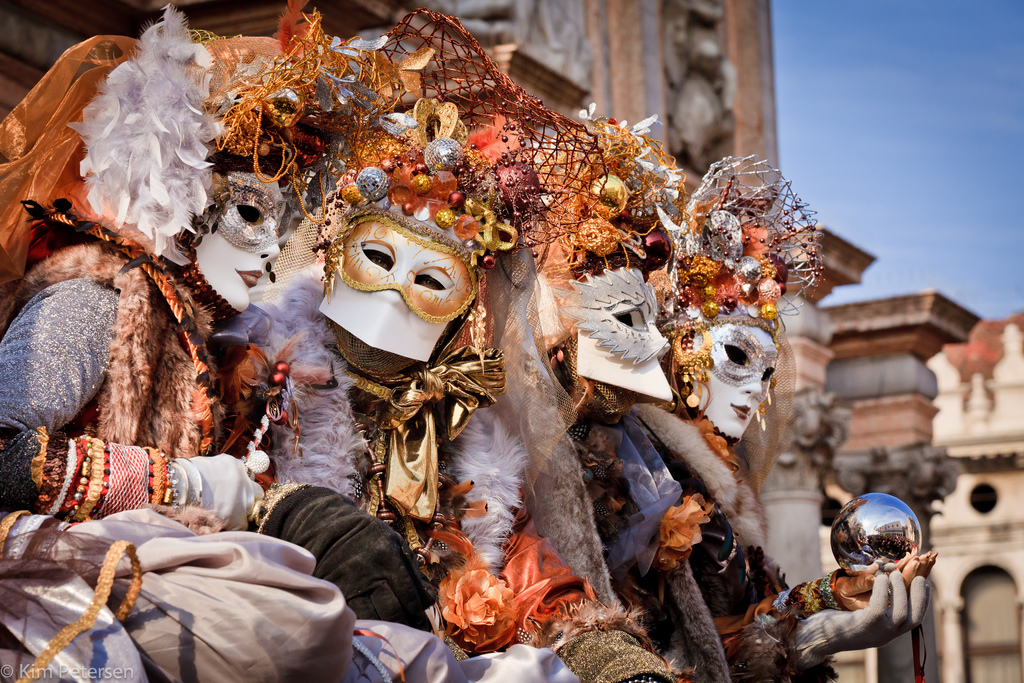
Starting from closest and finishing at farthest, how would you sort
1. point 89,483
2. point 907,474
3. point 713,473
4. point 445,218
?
point 89,483, point 445,218, point 713,473, point 907,474

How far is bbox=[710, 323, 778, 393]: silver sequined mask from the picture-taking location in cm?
400

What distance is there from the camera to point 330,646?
1862mm

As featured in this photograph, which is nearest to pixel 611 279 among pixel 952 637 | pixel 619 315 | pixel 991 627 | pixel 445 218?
pixel 619 315

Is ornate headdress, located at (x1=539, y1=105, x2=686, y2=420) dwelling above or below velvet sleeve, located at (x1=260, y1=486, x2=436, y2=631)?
above

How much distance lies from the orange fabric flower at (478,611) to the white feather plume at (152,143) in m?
1.00

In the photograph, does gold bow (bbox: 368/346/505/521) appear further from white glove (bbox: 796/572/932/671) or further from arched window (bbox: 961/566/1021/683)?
arched window (bbox: 961/566/1021/683)

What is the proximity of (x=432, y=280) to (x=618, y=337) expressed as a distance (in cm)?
69

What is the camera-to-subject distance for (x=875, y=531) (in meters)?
3.52

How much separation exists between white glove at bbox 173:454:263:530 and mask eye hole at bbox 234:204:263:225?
0.65 metres

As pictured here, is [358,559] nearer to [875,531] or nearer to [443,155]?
[443,155]

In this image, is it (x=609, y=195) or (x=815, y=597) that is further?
(x=815, y=597)

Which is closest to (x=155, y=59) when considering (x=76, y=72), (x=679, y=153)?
(x=76, y=72)

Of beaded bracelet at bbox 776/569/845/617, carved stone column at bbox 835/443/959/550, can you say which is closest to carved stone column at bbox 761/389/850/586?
carved stone column at bbox 835/443/959/550

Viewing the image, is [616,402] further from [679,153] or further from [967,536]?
[967,536]
